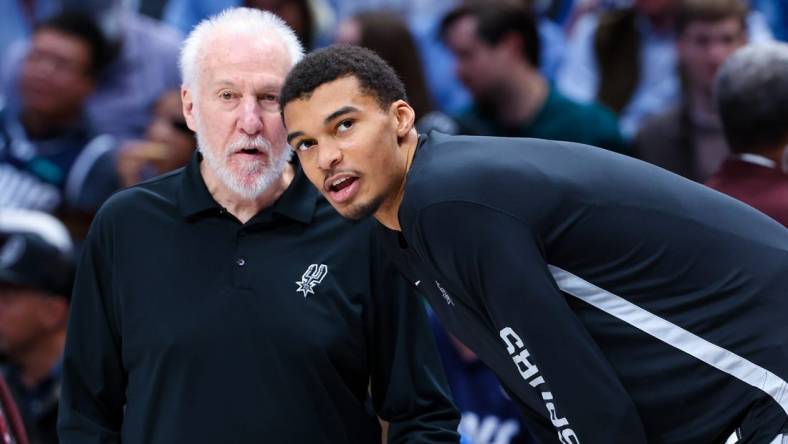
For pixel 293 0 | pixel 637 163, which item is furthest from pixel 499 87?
pixel 637 163

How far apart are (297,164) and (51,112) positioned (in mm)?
3139

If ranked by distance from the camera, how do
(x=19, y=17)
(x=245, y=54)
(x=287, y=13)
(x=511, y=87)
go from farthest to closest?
1. (x=19, y=17)
2. (x=287, y=13)
3. (x=511, y=87)
4. (x=245, y=54)

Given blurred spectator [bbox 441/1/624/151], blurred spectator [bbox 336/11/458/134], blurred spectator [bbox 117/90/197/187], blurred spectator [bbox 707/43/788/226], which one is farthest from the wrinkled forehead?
blurred spectator [bbox 336/11/458/134]

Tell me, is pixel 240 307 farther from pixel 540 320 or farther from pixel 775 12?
pixel 775 12

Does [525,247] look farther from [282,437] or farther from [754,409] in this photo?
[282,437]

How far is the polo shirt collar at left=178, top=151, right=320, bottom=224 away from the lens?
347 cm

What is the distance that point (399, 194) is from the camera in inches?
125

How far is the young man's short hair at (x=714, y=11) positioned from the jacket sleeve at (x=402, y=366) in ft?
9.52

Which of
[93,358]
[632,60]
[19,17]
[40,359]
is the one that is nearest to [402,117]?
[93,358]

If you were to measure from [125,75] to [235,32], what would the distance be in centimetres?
356

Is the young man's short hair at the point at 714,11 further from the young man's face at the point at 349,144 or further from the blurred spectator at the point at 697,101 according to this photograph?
the young man's face at the point at 349,144

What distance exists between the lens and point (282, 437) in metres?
3.29

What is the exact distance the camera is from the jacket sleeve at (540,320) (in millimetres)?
2830

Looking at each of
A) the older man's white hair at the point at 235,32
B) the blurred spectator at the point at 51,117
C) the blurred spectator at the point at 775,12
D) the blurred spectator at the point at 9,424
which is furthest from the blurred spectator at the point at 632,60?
the blurred spectator at the point at 9,424
